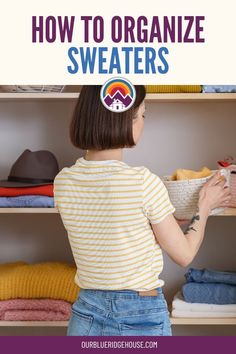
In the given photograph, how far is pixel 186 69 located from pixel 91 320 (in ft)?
2.80

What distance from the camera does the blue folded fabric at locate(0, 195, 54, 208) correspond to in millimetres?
2178

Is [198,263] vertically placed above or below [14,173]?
below

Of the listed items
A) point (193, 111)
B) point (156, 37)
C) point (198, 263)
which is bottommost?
point (198, 263)

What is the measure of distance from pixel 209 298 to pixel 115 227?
89 centimetres

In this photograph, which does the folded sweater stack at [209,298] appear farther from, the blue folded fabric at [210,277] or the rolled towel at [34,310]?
the rolled towel at [34,310]

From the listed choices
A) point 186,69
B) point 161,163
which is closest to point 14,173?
point 161,163

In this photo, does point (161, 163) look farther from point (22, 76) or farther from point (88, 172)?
point (88, 172)

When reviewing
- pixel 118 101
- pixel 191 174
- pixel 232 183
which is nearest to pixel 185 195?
pixel 191 174

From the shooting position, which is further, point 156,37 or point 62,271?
point 62,271

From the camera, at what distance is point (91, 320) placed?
1457 mm

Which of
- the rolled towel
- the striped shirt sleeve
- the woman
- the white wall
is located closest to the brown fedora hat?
the white wall

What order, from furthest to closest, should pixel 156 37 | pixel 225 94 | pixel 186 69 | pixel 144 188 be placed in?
pixel 225 94
pixel 186 69
pixel 156 37
pixel 144 188

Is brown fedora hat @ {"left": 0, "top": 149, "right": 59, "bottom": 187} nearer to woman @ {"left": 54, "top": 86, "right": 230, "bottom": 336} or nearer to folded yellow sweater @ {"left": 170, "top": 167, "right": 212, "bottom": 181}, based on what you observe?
folded yellow sweater @ {"left": 170, "top": 167, "right": 212, "bottom": 181}

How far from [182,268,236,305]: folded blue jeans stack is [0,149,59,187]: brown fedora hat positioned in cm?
59
